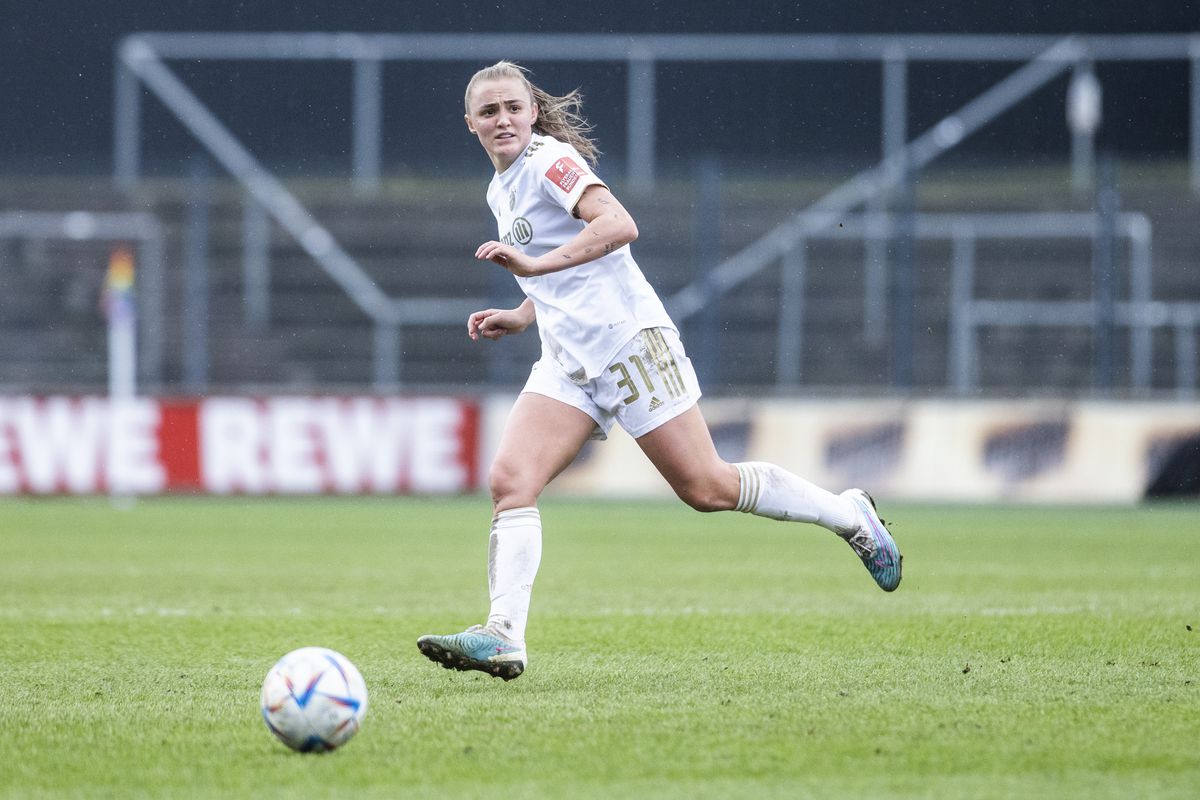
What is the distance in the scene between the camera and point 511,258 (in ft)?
17.5

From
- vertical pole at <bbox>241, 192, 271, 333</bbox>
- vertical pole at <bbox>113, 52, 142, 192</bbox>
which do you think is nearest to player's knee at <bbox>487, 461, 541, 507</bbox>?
vertical pole at <bbox>241, 192, 271, 333</bbox>

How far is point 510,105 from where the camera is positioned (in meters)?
5.77

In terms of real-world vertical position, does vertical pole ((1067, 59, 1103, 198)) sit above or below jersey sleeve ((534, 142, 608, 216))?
above

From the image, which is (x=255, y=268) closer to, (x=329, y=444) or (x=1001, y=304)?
(x=329, y=444)

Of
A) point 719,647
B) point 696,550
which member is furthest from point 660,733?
point 696,550

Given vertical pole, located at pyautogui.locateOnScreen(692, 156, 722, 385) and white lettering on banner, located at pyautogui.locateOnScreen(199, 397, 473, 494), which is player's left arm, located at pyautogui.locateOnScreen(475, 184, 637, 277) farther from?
vertical pole, located at pyautogui.locateOnScreen(692, 156, 722, 385)

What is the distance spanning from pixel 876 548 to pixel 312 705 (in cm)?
271

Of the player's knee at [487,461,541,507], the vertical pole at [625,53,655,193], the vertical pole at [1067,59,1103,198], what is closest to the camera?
the player's knee at [487,461,541,507]

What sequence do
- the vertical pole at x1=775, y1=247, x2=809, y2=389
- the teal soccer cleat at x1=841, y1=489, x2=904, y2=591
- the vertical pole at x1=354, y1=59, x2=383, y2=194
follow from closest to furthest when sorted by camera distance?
1. the teal soccer cleat at x1=841, y1=489, x2=904, y2=591
2. the vertical pole at x1=775, y1=247, x2=809, y2=389
3. the vertical pole at x1=354, y1=59, x2=383, y2=194

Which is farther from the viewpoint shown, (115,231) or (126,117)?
(126,117)

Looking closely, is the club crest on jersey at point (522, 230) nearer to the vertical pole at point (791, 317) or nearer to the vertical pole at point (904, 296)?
the vertical pole at point (904, 296)

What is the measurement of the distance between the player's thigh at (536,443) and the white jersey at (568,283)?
135mm

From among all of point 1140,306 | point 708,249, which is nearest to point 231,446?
point 708,249

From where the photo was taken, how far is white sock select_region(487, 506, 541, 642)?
18.1ft
